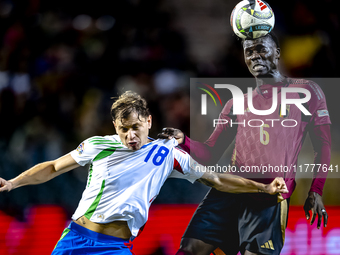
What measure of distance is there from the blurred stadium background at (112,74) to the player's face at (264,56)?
0.37 m

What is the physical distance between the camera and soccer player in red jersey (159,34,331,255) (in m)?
3.56

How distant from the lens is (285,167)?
11.7 feet

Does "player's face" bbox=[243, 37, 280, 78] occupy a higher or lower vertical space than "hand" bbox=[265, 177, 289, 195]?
higher

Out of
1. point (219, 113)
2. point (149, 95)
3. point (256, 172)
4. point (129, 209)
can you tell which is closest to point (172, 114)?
point (149, 95)

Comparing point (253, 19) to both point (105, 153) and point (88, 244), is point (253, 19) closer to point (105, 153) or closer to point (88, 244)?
point (105, 153)

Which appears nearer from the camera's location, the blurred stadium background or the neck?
the neck

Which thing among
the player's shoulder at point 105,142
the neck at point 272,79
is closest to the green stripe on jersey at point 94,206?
the player's shoulder at point 105,142

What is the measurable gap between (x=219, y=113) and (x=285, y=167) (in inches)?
35.6

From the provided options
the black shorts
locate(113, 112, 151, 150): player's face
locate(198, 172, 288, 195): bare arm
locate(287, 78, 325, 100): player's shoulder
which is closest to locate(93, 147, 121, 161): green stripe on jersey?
locate(113, 112, 151, 150): player's face

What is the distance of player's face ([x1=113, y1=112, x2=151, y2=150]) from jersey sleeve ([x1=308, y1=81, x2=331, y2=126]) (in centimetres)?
169

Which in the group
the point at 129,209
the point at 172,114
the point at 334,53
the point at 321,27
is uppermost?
the point at 321,27

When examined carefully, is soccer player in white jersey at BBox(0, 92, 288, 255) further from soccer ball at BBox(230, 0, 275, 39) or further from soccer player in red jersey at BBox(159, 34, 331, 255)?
soccer ball at BBox(230, 0, 275, 39)

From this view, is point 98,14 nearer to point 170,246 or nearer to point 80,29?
point 80,29

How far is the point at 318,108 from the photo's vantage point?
11.8 feet
